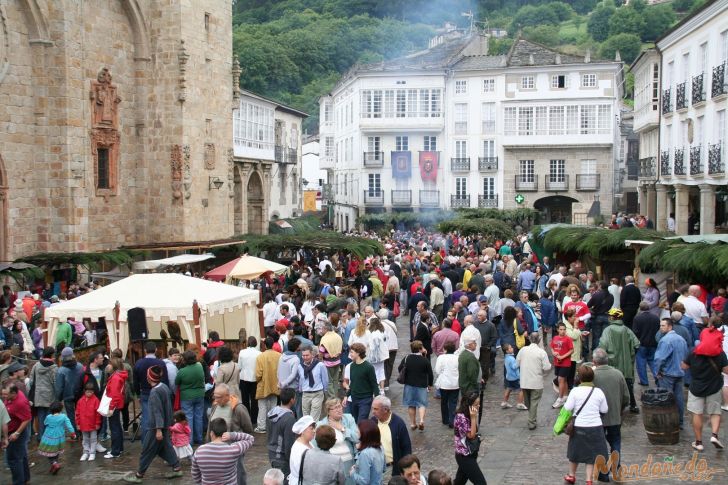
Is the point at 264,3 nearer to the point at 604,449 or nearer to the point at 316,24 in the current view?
→ the point at 316,24

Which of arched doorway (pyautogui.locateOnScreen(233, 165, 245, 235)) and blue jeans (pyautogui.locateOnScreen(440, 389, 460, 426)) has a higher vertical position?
arched doorway (pyautogui.locateOnScreen(233, 165, 245, 235))

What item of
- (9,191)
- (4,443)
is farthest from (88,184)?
(4,443)

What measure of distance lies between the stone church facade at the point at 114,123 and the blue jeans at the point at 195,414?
14224 millimetres

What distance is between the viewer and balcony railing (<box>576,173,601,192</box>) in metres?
54.6

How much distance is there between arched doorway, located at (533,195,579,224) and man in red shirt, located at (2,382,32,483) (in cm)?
4756

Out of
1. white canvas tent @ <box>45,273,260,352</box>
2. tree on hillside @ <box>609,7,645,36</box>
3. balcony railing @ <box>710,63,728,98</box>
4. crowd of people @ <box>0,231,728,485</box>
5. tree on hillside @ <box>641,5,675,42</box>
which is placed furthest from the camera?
tree on hillside @ <box>609,7,645,36</box>

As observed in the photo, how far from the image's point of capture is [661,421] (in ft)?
40.3

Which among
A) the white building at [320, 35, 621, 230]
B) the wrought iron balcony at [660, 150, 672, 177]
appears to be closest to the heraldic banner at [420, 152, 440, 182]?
the white building at [320, 35, 621, 230]

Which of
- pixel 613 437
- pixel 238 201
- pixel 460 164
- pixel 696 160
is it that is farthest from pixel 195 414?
pixel 460 164

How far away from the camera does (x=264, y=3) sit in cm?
10750

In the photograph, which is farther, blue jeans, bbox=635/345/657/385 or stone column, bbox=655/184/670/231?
stone column, bbox=655/184/670/231

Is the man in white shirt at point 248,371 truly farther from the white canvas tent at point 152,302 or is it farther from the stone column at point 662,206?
the stone column at point 662,206

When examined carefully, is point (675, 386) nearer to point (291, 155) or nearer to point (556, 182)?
point (291, 155)

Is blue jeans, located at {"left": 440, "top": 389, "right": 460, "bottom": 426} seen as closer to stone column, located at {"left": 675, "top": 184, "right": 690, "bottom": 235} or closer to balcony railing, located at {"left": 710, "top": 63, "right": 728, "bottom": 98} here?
balcony railing, located at {"left": 710, "top": 63, "right": 728, "bottom": 98}
